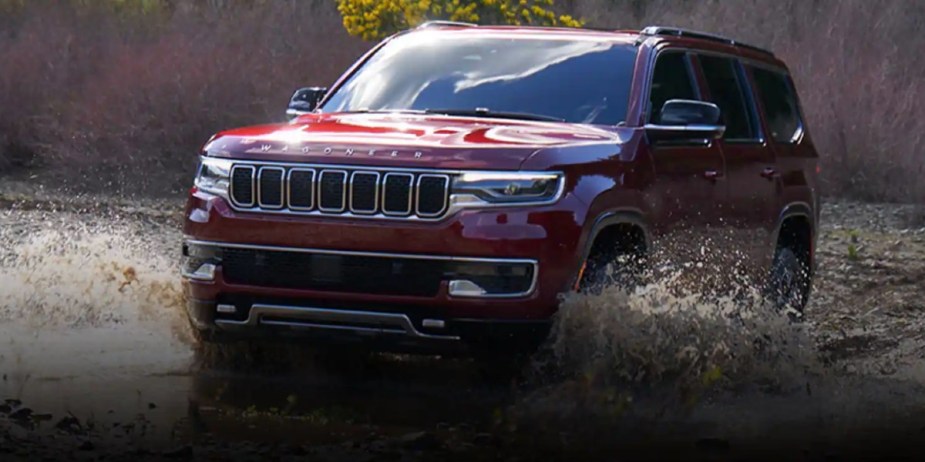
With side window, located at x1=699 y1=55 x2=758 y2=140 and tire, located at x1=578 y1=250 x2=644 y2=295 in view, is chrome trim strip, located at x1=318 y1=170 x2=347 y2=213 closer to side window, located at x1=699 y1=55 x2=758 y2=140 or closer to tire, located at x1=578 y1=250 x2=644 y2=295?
tire, located at x1=578 y1=250 x2=644 y2=295

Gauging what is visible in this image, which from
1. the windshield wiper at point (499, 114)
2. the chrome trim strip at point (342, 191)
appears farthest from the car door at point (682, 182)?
the chrome trim strip at point (342, 191)

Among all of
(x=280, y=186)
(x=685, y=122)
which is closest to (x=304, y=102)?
(x=280, y=186)

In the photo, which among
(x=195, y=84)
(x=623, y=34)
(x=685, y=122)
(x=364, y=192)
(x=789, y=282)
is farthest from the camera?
(x=195, y=84)

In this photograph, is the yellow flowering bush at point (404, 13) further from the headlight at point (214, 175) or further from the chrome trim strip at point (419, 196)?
the chrome trim strip at point (419, 196)

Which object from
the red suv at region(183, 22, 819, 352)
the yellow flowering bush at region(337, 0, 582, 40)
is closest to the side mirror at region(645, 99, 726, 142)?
the red suv at region(183, 22, 819, 352)

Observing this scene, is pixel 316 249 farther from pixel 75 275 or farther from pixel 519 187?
pixel 75 275

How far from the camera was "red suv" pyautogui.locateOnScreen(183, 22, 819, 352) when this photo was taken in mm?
7570

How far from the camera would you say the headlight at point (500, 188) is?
7.55 metres

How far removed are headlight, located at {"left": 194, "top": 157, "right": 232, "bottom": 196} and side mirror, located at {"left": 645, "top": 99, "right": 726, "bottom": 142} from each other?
1.95 m

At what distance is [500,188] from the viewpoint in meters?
7.57

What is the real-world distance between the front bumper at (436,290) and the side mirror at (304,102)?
1.76 metres

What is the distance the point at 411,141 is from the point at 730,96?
285 centimetres

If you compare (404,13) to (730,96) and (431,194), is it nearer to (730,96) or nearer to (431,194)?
(730,96)

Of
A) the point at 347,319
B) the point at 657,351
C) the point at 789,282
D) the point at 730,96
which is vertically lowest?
the point at 789,282
